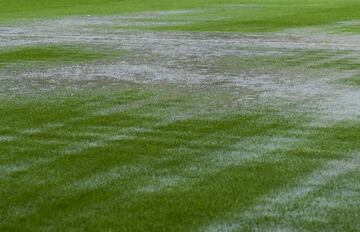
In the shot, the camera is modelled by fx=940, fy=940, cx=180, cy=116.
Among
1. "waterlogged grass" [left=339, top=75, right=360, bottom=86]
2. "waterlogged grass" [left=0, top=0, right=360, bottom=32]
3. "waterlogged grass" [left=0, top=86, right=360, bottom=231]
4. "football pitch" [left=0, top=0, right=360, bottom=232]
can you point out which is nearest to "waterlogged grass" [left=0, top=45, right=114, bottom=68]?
"football pitch" [left=0, top=0, right=360, bottom=232]

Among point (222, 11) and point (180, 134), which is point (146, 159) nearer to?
point (180, 134)

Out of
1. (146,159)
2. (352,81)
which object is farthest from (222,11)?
(146,159)

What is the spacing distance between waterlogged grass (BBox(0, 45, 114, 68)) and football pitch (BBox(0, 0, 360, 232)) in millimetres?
39

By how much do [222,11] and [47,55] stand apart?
14.7m

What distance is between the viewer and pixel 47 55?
1709 cm

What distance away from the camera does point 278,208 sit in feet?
21.8

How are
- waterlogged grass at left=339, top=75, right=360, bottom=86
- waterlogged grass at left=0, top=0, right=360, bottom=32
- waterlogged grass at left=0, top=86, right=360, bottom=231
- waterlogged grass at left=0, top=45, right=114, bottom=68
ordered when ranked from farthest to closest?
1. waterlogged grass at left=0, top=0, right=360, bottom=32
2. waterlogged grass at left=0, top=45, right=114, bottom=68
3. waterlogged grass at left=339, top=75, right=360, bottom=86
4. waterlogged grass at left=0, top=86, right=360, bottom=231

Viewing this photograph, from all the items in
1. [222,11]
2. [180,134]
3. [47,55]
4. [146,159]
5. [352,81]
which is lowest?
[222,11]

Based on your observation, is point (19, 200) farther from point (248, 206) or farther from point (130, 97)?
point (130, 97)

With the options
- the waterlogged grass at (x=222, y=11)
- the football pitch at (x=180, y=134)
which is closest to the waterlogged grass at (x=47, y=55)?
the football pitch at (x=180, y=134)

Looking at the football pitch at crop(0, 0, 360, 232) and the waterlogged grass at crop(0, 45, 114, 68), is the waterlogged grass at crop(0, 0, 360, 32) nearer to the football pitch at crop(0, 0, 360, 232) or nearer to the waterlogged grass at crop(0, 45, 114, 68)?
the football pitch at crop(0, 0, 360, 232)

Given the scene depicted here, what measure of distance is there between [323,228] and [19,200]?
224 cm

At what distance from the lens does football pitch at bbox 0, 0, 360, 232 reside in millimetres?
6605

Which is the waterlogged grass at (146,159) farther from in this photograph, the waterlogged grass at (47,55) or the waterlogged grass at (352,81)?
the waterlogged grass at (47,55)
